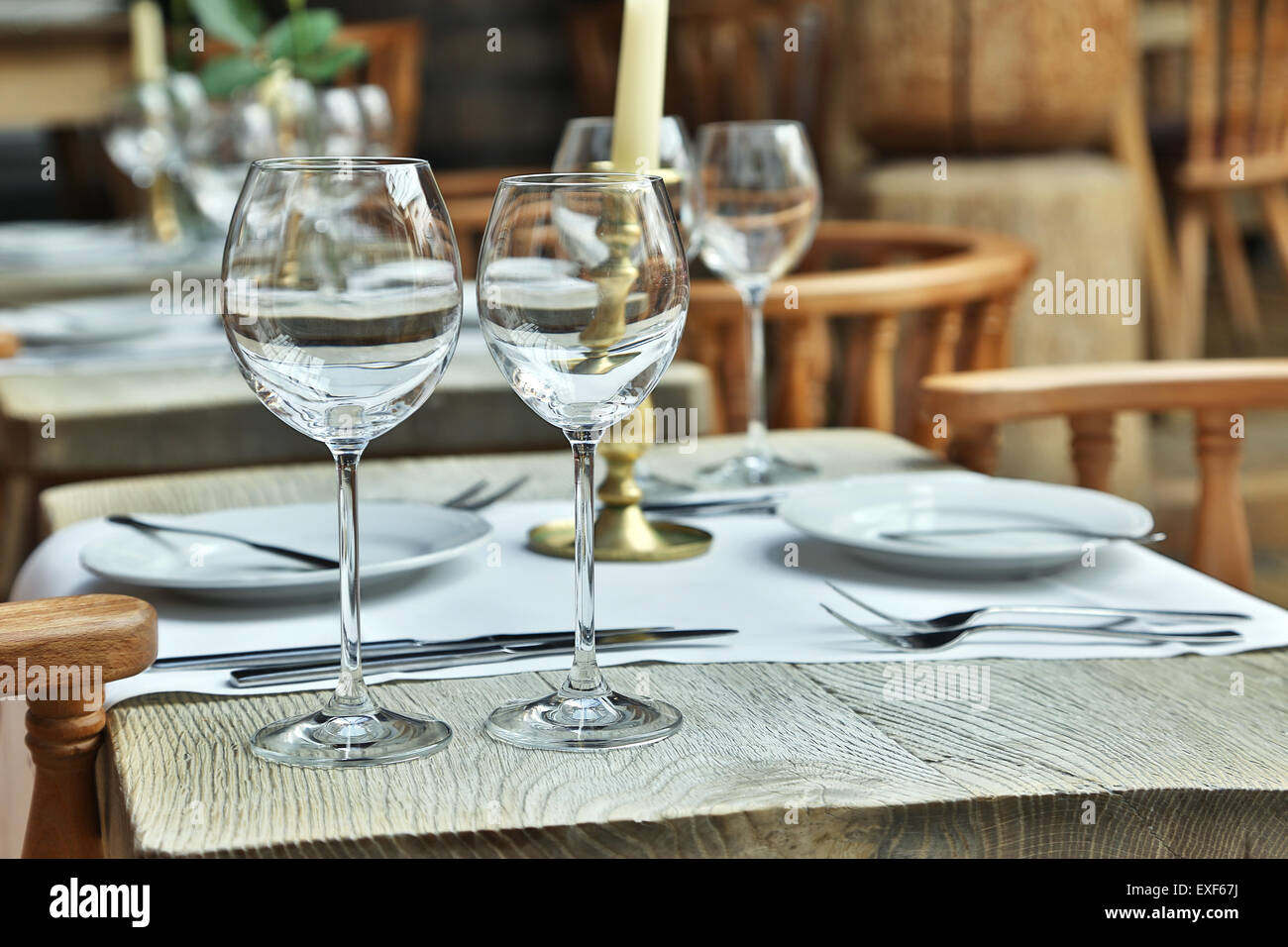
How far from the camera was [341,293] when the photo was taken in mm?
559

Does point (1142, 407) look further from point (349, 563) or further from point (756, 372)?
point (349, 563)

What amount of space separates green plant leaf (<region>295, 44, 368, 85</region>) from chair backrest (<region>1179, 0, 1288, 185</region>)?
236 cm

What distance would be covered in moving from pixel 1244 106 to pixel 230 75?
2787 millimetres

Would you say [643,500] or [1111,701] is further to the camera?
[643,500]

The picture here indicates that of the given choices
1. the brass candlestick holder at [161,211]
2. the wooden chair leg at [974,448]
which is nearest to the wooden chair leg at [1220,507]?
the wooden chair leg at [974,448]

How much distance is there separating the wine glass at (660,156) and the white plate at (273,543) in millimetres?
224

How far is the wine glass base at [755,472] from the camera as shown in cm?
106

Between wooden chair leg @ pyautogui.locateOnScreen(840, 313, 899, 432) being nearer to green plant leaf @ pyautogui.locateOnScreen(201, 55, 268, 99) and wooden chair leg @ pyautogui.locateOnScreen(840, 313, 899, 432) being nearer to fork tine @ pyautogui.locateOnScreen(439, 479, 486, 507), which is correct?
fork tine @ pyautogui.locateOnScreen(439, 479, 486, 507)

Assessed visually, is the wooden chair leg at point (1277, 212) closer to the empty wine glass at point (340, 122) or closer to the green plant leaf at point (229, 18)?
the empty wine glass at point (340, 122)

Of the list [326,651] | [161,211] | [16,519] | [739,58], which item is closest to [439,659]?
[326,651]

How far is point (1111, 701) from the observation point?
640 millimetres
